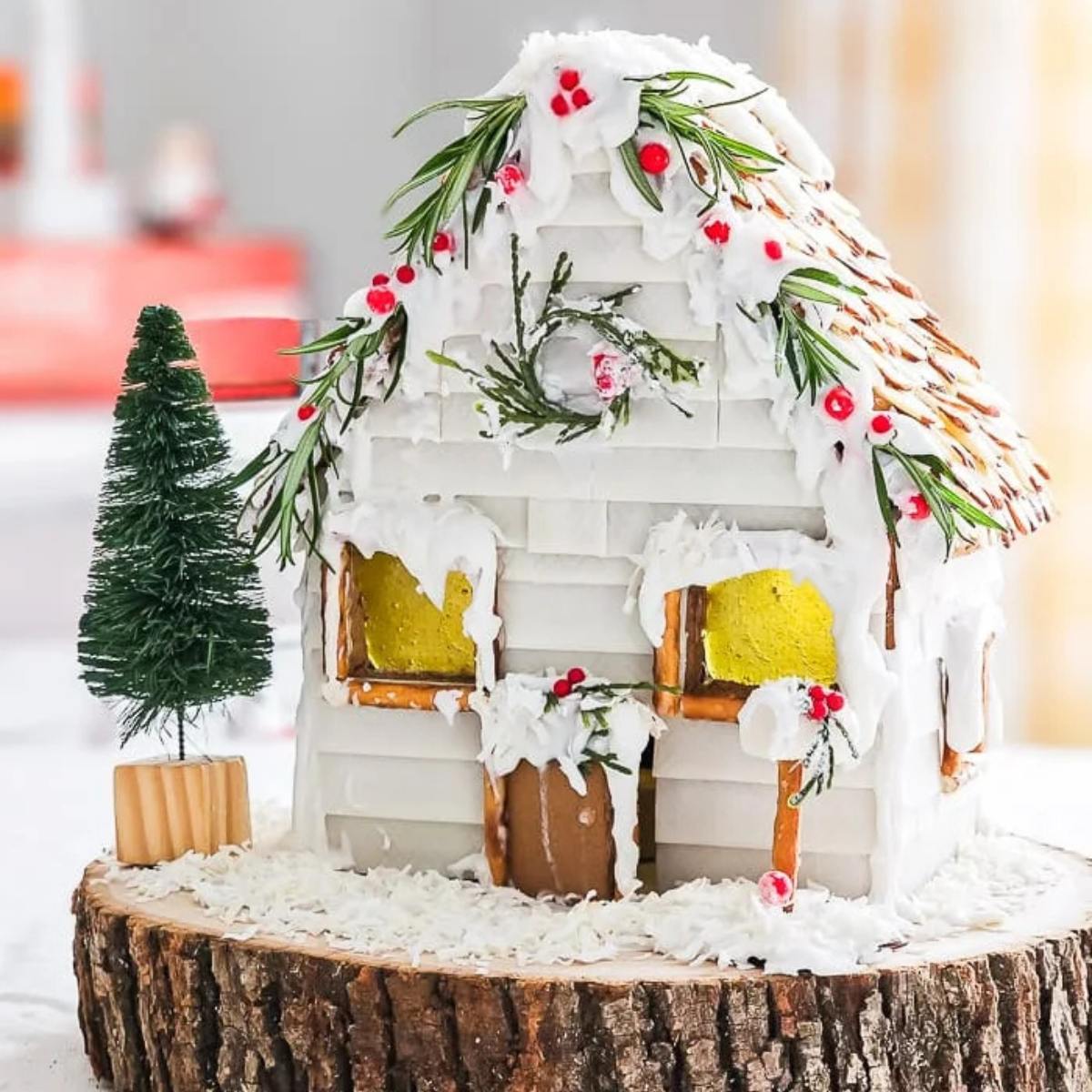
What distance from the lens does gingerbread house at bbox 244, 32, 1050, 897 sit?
1693 mm

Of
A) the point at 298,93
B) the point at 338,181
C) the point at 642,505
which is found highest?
the point at 298,93

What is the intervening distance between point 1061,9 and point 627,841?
234 centimetres

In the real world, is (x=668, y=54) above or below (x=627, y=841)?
above

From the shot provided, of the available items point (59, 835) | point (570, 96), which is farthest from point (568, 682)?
point (59, 835)

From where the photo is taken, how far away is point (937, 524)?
5.47 ft

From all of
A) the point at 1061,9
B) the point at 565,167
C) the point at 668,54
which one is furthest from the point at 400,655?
the point at 1061,9

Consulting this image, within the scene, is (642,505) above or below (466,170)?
below

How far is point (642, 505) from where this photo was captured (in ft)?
5.77

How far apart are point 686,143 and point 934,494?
0.36 meters

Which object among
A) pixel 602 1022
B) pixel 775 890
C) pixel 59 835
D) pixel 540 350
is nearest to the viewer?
pixel 602 1022

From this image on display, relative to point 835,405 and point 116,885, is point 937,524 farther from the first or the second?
point 116,885

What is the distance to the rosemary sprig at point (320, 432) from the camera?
5.89 feet

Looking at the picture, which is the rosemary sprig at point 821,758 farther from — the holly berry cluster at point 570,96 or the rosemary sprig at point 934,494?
the holly berry cluster at point 570,96

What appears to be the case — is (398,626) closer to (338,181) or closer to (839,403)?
(839,403)
